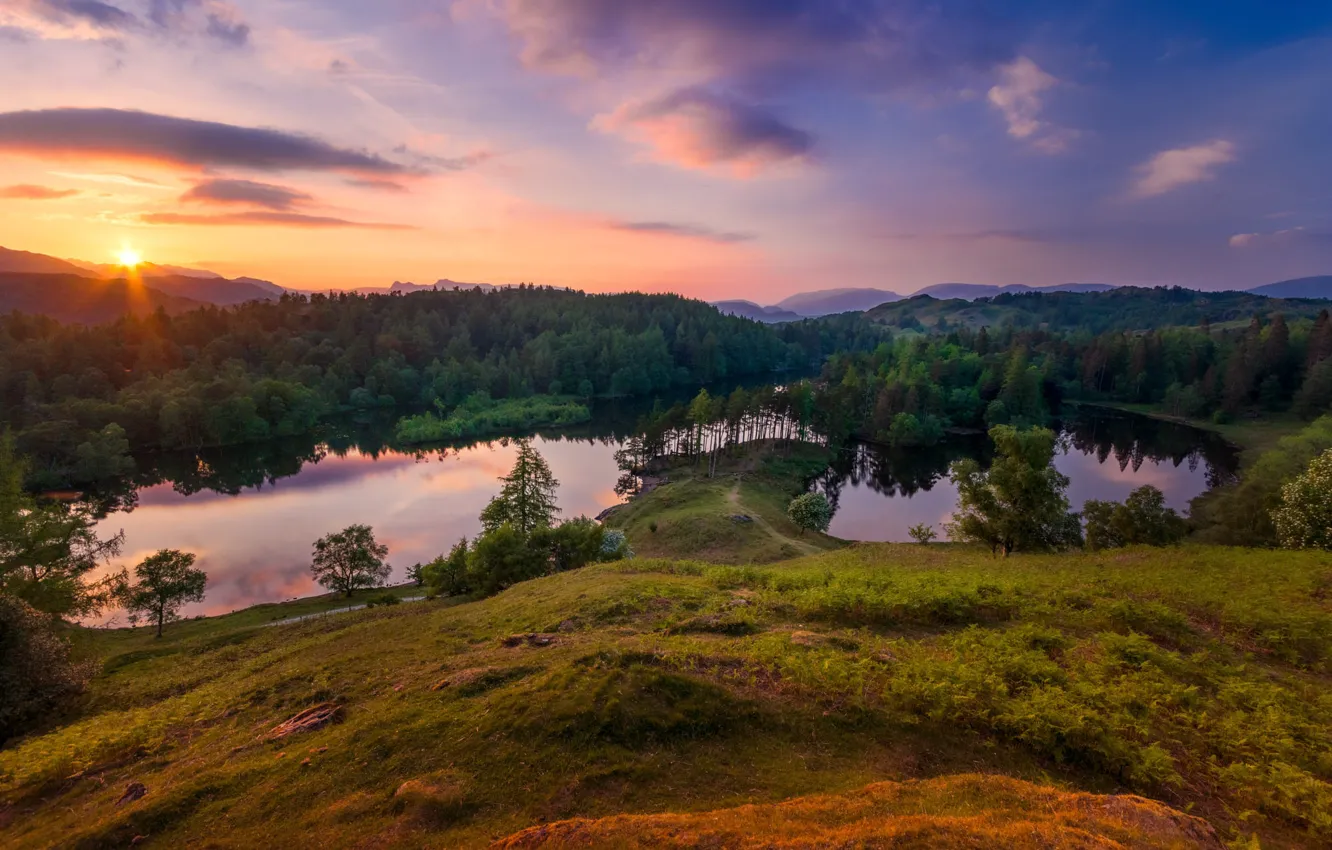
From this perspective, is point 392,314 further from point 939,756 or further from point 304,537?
point 939,756

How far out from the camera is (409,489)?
76812mm

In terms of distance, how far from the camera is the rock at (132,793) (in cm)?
1202

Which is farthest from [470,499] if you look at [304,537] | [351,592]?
[351,592]

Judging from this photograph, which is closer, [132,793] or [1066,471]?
[132,793]

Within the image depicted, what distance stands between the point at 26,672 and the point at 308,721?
11.8 m

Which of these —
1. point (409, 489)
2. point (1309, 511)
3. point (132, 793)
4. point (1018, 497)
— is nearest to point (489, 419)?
point (409, 489)

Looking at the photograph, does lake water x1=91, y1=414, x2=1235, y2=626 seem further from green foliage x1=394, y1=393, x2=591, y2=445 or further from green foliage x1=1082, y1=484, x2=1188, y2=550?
green foliage x1=1082, y1=484, x2=1188, y2=550

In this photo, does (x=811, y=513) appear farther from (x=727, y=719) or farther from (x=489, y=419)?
(x=489, y=419)

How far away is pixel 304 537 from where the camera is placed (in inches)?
2334

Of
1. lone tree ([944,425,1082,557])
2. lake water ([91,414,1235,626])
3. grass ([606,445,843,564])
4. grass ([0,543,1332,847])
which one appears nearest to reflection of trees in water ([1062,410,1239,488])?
lake water ([91,414,1235,626])

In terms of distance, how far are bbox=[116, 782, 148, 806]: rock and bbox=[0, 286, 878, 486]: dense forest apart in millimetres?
85716

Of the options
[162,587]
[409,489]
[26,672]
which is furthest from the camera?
[409,489]

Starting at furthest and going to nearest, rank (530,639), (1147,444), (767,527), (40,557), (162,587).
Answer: (1147,444) < (767,527) < (162,587) < (40,557) < (530,639)

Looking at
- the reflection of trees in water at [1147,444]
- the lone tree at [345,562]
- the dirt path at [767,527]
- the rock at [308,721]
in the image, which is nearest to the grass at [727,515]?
the dirt path at [767,527]
